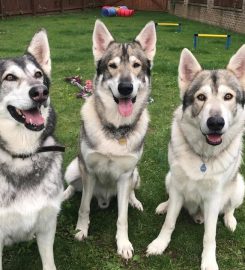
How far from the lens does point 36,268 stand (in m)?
3.35

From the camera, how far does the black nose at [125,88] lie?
135 inches

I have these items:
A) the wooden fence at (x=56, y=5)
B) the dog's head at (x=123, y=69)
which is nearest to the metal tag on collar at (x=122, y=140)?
the dog's head at (x=123, y=69)

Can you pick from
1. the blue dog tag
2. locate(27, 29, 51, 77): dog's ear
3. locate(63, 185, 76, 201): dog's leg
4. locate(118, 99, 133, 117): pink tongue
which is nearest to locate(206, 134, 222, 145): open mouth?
the blue dog tag

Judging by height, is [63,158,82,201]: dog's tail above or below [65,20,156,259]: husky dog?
below

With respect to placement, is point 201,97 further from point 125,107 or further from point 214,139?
point 125,107

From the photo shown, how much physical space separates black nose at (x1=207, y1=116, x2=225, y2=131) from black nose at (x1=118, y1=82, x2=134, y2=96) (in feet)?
2.65

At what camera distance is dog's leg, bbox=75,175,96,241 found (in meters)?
3.81

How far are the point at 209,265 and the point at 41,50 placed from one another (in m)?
2.40

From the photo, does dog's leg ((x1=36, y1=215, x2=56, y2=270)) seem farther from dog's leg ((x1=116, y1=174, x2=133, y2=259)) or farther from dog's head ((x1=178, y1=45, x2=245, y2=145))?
dog's head ((x1=178, y1=45, x2=245, y2=145))

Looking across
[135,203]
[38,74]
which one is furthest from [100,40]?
[135,203]

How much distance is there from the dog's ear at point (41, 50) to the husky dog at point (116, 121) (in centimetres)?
68

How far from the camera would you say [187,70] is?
11.5ft

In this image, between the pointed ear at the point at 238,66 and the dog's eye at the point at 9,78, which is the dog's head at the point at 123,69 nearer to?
the pointed ear at the point at 238,66

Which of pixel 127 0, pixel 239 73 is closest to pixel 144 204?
pixel 239 73
